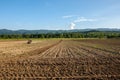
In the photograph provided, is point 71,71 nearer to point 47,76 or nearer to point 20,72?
point 47,76

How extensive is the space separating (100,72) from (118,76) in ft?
5.25

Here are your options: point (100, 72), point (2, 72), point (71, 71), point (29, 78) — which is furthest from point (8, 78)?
point (100, 72)

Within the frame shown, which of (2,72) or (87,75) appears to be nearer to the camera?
(87,75)

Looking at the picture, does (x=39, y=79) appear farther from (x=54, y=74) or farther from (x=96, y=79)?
(x=96, y=79)

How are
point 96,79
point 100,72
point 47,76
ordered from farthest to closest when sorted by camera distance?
point 100,72
point 47,76
point 96,79

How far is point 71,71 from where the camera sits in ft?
50.6

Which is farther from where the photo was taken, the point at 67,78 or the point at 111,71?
the point at 111,71

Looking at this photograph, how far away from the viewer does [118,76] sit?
13.7m

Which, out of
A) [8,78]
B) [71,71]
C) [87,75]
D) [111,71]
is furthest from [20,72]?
[111,71]

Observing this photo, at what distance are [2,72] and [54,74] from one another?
3466mm

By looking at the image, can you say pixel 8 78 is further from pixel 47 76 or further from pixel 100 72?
pixel 100 72

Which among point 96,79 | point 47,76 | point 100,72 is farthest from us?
point 100,72

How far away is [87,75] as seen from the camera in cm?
1409

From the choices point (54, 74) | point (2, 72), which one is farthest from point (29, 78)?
Result: point (2, 72)
